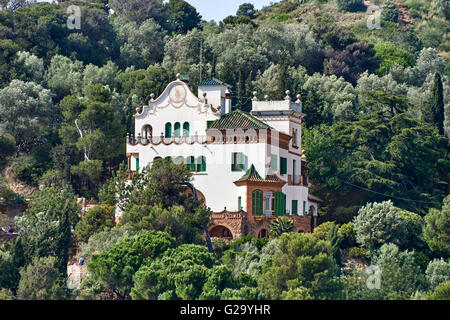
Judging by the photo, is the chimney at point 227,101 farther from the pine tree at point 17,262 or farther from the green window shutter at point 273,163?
the pine tree at point 17,262

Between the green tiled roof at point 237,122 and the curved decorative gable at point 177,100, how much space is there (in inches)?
65.0

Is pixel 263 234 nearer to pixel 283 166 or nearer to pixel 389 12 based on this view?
pixel 283 166

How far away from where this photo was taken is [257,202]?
77.7 m

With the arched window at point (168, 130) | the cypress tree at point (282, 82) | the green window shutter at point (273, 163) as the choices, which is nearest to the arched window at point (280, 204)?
the green window shutter at point (273, 163)

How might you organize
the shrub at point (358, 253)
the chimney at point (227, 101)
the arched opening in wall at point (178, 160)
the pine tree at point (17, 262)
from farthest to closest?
the chimney at point (227, 101), the arched opening in wall at point (178, 160), the shrub at point (358, 253), the pine tree at point (17, 262)

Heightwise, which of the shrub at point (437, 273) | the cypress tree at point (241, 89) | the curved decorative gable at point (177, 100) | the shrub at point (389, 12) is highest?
the shrub at point (389, 12)

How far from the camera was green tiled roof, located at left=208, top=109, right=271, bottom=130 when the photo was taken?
78.9 meters

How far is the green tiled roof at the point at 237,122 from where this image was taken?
78.9 meters

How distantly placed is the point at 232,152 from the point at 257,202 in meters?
3.87

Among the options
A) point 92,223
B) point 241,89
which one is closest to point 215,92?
point 241,89

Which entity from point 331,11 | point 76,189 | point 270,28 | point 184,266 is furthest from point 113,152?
point 331,11

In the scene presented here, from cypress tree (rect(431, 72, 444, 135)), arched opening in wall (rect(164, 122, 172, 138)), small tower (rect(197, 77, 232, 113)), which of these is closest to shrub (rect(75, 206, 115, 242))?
arched opening in wall (rect(164, 122, 172, 138))

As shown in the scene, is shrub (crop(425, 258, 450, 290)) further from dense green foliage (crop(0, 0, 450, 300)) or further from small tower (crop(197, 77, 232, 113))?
small tower (crop(197, 77, 232, 113))

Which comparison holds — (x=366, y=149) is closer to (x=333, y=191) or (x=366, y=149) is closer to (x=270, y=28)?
(x=333, y=191)
